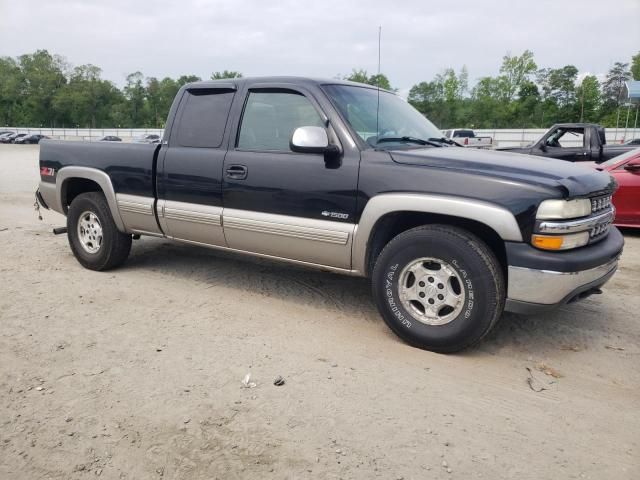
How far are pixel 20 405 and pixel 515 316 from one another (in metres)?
3.52

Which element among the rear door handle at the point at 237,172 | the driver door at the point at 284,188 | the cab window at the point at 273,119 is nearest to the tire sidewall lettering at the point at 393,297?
the driver door at the point at 284,188

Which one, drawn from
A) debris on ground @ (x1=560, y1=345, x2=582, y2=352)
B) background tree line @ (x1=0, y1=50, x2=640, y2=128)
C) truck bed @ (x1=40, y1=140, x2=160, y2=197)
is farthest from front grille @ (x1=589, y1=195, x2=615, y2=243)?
background tree line @ (x1=0, y1=50, x2=640, y2=128)

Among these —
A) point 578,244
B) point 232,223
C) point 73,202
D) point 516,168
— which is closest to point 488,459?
point 578,244

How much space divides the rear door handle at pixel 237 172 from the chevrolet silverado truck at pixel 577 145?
6.74m

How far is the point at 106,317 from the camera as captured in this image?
4.19 m

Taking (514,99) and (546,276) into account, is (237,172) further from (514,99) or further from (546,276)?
(514,99)

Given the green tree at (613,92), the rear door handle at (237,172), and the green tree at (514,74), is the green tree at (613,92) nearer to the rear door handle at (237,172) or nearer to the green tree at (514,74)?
the green tree at (514,74)

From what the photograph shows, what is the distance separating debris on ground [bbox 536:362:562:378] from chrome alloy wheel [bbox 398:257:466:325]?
0.63m

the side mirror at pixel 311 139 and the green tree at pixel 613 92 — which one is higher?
the green tree at pixel 613 92

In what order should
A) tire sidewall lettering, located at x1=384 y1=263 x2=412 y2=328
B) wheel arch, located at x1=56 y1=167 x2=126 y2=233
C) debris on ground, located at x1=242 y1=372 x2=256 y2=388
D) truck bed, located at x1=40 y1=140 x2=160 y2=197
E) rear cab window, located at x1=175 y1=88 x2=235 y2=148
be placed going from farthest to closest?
wheel arch, located at x1=56 y1=167 x2=126 y2=233, truck bed, located at x1=40 y1=140 x2=160 y2=197, rear cab window, located at x1=175 y1=88 x2=235 y2=148, tire sidewall lettering, located at x1=384 y1=263 x2=412 y2=328, debris on ground, located at x1=242 y1=372 x2=256 y2=388

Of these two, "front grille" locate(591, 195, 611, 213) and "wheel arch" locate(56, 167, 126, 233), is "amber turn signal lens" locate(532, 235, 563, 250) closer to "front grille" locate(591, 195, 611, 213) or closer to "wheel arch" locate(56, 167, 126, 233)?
"front grille" locate(591, 195, 611, 213)

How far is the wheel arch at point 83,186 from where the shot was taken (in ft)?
17.1

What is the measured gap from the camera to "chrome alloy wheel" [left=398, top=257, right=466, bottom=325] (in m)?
3.44

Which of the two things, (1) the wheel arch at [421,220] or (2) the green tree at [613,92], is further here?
(2) the green tree at [613,92]
